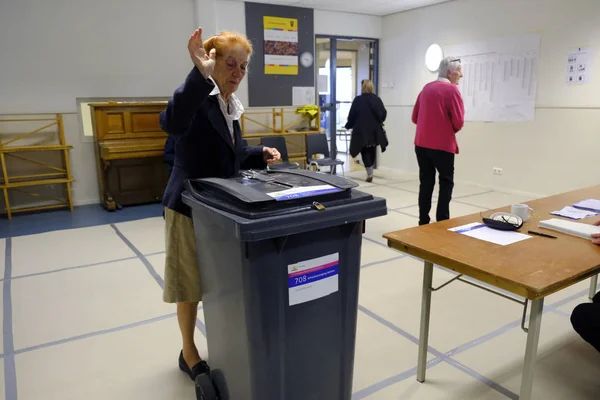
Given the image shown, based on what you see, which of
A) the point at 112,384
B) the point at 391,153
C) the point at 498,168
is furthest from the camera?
the point at 391,153

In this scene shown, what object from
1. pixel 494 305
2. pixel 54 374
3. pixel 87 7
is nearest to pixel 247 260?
pixel 54 374

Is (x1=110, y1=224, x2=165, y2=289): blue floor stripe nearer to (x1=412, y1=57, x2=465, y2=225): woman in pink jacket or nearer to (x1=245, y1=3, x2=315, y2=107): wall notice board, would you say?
(x1=412, y1=57, x2=465, y2=225): woman in pink jacket

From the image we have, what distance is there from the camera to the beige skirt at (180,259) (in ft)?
5.75

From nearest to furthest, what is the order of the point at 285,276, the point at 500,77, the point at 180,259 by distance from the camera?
the point at 285,276 < the point at 180,259 < the point at 500,77

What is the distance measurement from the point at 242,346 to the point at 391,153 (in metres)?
6.63

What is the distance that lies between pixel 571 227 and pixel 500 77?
435 cm

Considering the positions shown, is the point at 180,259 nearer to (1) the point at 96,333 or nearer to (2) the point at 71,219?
(1) the point at 96,333

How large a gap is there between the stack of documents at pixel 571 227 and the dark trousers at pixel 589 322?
0.99 ft

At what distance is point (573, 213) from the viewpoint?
2189 millimetres

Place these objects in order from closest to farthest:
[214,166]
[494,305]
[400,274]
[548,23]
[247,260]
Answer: [247,260] < [214,166] < [494,305] < [400,274] < [548,23]

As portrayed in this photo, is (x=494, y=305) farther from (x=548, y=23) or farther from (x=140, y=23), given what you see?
(x=140, y=23)

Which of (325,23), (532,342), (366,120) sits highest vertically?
(325,23)

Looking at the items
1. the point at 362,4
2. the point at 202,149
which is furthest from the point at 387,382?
the point at 362,4

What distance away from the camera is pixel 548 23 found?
16.9ft
